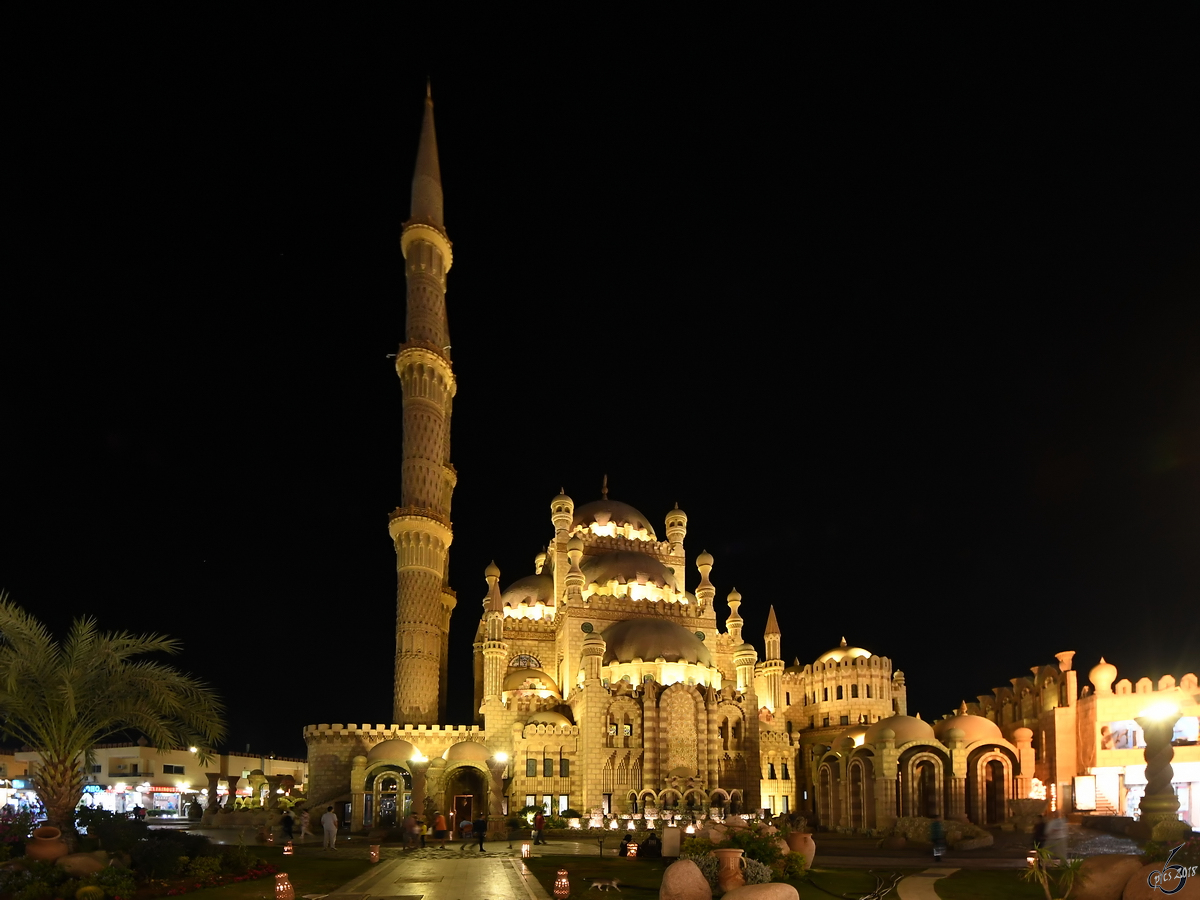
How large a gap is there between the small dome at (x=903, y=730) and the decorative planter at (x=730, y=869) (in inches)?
1122

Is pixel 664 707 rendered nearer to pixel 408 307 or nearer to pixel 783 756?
pixel 783 756

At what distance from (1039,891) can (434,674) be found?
4486cm

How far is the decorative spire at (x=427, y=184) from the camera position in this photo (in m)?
75.1

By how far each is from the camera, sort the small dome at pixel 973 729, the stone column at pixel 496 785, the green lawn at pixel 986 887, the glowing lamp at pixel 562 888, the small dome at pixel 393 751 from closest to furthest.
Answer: the glowing lamp at pixel 562 888
the green lawn at pixel 986 887
the small dome at pixel 973 729
the stone column at pixel 496 785
the small dome at pixel 393 751

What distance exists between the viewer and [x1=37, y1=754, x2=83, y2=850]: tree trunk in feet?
81.3

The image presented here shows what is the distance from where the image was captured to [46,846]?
21.7 m

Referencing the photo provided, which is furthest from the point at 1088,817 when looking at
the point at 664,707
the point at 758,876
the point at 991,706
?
the point at 758,876

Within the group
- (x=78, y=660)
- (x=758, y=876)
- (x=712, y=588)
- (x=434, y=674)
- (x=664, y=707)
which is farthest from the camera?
(x=712, y=588)

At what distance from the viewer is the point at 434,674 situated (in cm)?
6134

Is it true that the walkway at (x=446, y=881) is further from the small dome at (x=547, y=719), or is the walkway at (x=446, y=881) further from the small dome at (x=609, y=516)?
the small dome at (x=609, y=516)

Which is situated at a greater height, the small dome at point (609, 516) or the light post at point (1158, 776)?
the small dome at point (609, 516)

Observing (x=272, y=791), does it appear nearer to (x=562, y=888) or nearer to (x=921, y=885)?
(x=562, y=888)

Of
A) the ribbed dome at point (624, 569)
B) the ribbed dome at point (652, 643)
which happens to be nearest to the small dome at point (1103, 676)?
the ribbed dome at point (652, 643)

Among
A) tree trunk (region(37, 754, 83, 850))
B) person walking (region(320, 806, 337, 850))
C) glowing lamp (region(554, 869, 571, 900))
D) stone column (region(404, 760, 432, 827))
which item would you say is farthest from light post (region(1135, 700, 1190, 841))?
stone column (region(404, 760, 432, 827))
